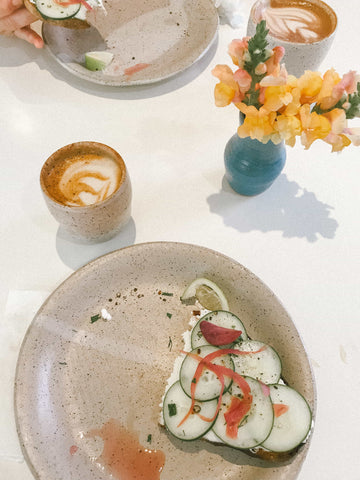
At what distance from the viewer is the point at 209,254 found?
1168mm

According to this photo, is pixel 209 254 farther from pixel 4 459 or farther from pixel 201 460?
pixel 4 459

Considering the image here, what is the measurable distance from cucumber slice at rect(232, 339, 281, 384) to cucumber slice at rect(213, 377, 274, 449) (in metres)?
0.04

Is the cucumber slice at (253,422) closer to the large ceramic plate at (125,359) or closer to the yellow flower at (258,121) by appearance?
the large ceramic plate at (125,359)

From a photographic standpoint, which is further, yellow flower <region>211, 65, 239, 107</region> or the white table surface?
the white table surface

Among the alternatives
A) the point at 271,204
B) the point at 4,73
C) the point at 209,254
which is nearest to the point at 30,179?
the point at 4,73

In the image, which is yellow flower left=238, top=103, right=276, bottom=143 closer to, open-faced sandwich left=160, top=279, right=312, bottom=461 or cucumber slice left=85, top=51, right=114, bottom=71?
open-faced sandwich left=160, top=279, right=312, bottom=461

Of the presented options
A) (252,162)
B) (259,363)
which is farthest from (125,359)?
(252,162)

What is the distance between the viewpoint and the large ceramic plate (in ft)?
3.24

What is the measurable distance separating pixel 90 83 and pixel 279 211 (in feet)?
2.98

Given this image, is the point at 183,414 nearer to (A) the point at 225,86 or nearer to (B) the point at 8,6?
A: (A) the point at 225,86

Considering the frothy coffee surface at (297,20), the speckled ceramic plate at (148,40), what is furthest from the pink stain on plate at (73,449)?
Result: the frothy coffee surface at (297,20)

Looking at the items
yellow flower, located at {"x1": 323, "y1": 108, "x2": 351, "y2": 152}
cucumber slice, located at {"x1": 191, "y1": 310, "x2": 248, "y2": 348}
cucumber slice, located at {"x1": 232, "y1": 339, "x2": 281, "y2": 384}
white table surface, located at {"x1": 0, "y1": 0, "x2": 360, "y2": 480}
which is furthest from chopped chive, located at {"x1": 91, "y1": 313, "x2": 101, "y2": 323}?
yellow flower, located at {"x1": 323, "y1": 108, "x2": 351, "y2": 152}

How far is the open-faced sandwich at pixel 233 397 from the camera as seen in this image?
36.9 inches

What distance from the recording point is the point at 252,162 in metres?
1.24
